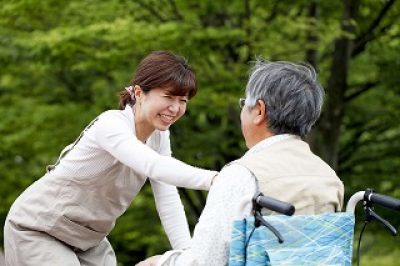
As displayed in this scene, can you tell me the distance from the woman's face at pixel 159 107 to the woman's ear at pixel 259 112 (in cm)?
52

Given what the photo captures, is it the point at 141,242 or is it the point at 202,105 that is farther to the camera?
the point at 141,242

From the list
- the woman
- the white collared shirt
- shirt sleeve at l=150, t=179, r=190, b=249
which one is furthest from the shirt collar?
shirt sleeve at l=150, t=179, r=190, b=249

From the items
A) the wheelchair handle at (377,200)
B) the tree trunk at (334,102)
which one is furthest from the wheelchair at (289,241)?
the tree trunk at (334,102)

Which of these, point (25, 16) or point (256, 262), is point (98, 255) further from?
point (25, 16)

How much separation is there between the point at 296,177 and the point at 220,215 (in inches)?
10.9

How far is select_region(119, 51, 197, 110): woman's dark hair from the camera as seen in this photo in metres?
3.15

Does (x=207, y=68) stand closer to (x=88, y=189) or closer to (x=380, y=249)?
(x=380, y=249)

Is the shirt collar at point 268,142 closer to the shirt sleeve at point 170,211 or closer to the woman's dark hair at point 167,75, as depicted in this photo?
the woman's dark hair at point 167,75

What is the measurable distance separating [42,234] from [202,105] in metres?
8.17

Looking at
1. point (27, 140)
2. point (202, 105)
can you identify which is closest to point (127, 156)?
point (202, 105)

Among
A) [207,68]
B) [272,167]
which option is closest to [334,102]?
[207,68]

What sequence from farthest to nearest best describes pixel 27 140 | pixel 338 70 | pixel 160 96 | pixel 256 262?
pixel 27 140
pixel 338 70
pixel 160 96
pixel 256 262

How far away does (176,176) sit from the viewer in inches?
114

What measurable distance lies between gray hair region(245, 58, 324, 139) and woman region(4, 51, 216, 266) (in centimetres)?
50
